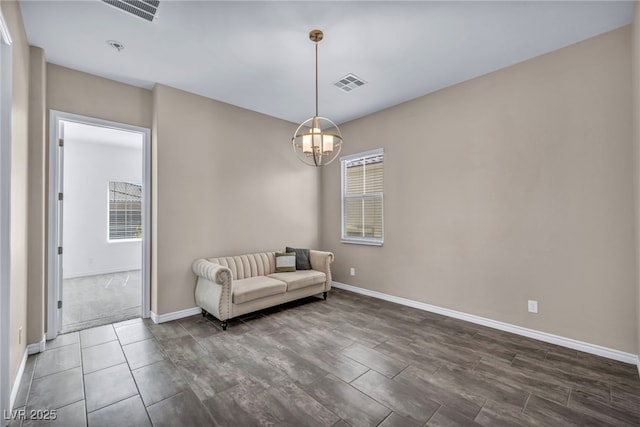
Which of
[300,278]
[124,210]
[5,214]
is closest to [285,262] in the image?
[300,278]

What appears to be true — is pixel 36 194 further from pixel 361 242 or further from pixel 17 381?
pixel 361 242

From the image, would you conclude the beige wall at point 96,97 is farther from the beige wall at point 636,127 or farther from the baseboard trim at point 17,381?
the beige wall at point 636,127

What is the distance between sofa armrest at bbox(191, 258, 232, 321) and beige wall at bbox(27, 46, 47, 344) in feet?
4.94

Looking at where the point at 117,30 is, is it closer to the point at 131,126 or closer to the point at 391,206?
the point at 131,126

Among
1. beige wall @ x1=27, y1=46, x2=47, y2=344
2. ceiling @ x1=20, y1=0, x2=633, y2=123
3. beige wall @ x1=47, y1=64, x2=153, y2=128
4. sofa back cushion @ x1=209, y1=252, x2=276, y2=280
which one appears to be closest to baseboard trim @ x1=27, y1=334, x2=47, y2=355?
beige wall @ x1=27, y1=46, x2=47, y2=344

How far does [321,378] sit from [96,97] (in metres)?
3.97

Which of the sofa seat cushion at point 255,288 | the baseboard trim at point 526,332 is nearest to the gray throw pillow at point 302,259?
the sofa seat cushion at point 255,288

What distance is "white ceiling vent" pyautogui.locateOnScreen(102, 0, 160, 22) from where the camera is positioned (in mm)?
2227

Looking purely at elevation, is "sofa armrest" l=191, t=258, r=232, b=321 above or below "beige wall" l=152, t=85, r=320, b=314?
below

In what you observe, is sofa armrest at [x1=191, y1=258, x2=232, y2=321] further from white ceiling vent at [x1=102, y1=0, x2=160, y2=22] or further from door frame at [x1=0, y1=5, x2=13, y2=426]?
white ceiling vent at [x1=102, y1=0, x2=160, y2=22]

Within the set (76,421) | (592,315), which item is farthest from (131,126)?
(592,315)

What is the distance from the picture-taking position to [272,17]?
2.42 meters

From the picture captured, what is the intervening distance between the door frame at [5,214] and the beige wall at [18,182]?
0.38 feet

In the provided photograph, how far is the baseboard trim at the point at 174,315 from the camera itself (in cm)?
353
